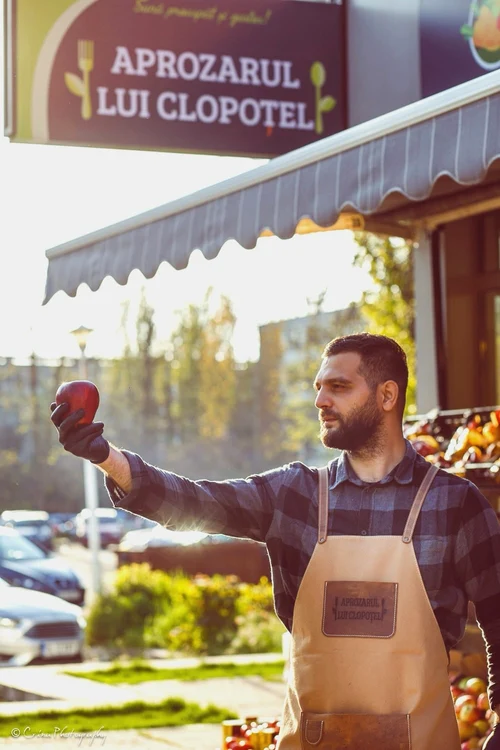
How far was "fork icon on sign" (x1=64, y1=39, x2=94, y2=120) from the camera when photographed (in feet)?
23.6

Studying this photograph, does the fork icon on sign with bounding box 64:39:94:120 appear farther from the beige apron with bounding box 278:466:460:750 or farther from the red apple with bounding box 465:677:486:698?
the beige apron with bounding box 278:466:460:750

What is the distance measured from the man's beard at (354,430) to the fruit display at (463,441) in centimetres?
236

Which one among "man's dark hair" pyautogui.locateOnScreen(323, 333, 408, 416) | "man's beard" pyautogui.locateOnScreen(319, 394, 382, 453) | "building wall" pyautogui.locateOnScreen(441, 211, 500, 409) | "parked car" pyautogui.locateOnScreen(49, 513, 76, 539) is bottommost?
"parked car" pyautogui.locateOnScreen(49, 513, 76, 539)

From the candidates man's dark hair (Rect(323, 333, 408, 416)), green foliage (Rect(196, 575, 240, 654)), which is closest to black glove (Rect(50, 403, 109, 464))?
man's dark hair (Rect(323, 333, 408, 416))

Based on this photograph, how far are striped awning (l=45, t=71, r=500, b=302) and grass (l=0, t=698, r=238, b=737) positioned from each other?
3.30m

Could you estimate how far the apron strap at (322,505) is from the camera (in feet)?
10.3

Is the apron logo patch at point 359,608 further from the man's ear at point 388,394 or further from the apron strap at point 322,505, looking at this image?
the man's ear at point 388,394

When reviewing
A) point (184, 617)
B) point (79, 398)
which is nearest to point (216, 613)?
point (184, 617)

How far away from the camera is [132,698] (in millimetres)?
9805

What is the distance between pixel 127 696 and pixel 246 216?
5673 mm

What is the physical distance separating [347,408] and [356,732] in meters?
0.81

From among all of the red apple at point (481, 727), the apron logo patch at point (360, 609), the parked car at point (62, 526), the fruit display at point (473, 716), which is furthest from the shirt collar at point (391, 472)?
the parked car at point (62, 526)

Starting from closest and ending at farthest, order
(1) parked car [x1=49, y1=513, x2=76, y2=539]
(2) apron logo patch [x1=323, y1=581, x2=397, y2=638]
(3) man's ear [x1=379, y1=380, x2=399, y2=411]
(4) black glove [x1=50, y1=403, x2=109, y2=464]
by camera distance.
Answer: (4) black glove [x1=50, y1=403, x2=109, y2=464] → (2) apron logo patch [x1=323, y1=581, x2=397, y2=638] → (3) man's ear [x1=379, y1=380, x2=399, y2=411] → (1) parked car [x1=49, y1=513, x2=76, y2=539]

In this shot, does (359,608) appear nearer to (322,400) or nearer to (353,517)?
(353,517)
